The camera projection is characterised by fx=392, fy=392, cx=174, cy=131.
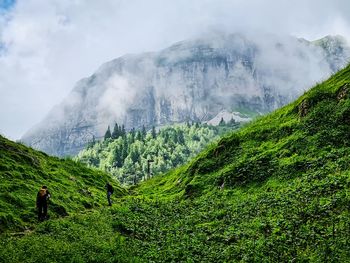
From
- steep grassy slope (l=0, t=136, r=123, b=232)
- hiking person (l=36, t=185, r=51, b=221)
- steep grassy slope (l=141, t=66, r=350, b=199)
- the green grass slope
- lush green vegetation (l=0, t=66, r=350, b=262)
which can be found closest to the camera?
the green grass slope

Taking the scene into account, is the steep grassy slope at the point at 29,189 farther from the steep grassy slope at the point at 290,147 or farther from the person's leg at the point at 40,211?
the steep grassy slope at the point at 290,147

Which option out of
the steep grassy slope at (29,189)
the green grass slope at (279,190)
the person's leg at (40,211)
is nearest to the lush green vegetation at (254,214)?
the green grass slope at (279,190)

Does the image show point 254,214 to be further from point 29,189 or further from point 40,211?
point 29,189

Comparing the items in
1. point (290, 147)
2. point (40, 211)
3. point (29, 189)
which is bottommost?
point (40, 211)

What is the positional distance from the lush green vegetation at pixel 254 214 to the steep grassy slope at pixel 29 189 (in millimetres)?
3241

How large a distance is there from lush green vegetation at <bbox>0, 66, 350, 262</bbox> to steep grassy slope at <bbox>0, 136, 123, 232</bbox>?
3241mm

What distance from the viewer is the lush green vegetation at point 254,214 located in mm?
18297

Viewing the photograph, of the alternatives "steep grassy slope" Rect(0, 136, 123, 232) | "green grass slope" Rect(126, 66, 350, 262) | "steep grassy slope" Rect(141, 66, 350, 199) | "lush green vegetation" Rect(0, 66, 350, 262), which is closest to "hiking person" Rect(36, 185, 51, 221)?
"steep grassy slope" Rect(0, 136, 123, 232)

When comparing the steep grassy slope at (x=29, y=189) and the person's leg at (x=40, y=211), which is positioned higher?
the steep grassy slope at (x=29, y=189)

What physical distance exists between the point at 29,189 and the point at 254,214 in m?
19.9

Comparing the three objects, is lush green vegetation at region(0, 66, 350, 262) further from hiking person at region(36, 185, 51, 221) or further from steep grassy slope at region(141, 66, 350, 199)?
hiking person at region(36, 185, 51, 221)

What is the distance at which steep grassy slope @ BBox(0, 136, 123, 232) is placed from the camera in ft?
91.5

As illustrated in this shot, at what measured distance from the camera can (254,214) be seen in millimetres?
24719

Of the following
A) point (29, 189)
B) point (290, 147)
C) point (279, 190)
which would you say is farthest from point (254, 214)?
point (29, 189)
